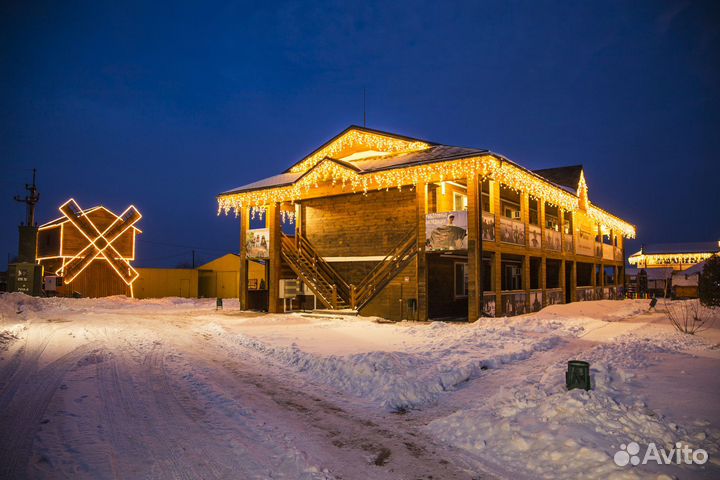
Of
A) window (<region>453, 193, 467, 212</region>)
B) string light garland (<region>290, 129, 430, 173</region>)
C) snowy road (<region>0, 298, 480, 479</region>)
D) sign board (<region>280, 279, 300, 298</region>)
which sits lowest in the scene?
snowy road (<region>0, 298, 480, 479</region>)

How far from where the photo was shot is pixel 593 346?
12180 millimetres

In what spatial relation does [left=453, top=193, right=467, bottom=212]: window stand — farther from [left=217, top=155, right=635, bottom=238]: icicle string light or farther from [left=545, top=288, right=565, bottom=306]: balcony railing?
[left=545, top=288, right=565, bottom=306]: balcony railing

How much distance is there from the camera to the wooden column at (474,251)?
1786 cm

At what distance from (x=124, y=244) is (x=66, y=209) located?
17.3 ft

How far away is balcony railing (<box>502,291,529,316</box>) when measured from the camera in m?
20.2

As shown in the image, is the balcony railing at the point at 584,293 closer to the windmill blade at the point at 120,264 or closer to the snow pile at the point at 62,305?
the snow pile at the point at 62,305

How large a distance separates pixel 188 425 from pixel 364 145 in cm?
1881

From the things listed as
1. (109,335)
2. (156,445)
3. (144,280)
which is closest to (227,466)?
(156,445)

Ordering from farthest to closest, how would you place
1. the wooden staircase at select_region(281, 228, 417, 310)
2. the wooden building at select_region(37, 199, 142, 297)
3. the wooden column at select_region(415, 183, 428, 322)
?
the wooden building at select_region(37, 199, 142, 297), the wooden staircase at select_region(281, 228, 417, 310), the wooden column at select_region(415, 183, 428, 322)

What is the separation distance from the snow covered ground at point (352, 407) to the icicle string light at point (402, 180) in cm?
723

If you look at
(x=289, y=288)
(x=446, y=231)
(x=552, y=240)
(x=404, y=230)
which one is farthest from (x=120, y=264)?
(x=552, y=240)

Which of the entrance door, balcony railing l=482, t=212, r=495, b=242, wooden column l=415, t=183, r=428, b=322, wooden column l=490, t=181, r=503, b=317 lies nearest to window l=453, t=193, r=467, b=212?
the entrance door

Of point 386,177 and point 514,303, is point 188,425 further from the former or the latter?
point 514,303

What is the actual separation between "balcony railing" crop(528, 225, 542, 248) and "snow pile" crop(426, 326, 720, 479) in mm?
15951
